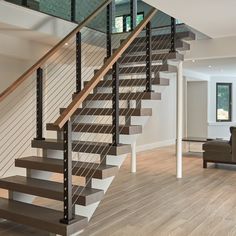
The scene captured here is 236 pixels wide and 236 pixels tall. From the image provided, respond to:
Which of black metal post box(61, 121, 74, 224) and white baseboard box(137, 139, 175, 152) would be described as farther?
white baseboard box(137, 139, 175, 152)

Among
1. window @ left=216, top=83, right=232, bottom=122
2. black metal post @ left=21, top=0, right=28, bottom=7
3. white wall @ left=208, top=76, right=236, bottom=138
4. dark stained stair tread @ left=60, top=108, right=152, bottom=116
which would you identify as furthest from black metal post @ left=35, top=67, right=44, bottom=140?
window @ left=216, top=83, right=232, bottom=122

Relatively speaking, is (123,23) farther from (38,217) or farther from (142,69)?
(38,217)

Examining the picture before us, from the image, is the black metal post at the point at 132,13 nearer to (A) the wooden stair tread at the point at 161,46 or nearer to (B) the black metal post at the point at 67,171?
(A) the wooden stair tread at the point at 161,46

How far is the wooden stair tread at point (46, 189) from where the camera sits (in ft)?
10.2

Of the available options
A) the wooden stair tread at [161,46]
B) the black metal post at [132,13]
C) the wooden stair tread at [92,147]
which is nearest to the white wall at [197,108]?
the black metal post at [132,13]

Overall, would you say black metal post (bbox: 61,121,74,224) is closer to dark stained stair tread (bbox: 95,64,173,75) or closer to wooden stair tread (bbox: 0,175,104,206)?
wooden stair tread (bbox: 0,175,104,206)

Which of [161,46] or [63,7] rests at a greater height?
[63,7]

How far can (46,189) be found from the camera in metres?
3.31

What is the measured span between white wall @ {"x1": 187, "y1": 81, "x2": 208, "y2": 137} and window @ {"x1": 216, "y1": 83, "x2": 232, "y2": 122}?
2.34 feet

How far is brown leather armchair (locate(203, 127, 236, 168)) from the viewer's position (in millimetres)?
6875

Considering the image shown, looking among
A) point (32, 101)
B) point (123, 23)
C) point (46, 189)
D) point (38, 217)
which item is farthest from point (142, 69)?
point (123, 23)

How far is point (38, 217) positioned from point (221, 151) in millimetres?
4877

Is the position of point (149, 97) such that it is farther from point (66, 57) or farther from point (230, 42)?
point (66, 57)

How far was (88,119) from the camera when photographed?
14.6 ft
